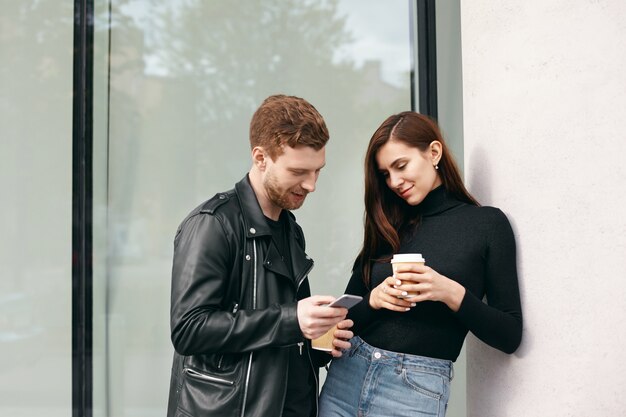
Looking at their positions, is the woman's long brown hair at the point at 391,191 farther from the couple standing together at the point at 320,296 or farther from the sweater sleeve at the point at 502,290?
the sweater sleeve at the point at 502,290

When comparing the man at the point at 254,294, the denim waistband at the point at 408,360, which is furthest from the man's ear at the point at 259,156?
the denim waistband at the point at 408,360

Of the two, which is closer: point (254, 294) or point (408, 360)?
point (254, 294)

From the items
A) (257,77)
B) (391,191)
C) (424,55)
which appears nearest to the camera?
(391,191)

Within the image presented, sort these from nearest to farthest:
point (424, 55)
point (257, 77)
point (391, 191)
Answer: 1. point (391, 191)
2. point (424, 55)
3. point (257, 77)

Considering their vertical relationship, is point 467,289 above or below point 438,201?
below

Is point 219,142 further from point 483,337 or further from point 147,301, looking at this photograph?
point 483,337

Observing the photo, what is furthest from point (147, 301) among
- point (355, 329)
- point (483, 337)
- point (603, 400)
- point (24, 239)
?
point (603, 400)

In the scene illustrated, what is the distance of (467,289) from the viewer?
2.06 metres

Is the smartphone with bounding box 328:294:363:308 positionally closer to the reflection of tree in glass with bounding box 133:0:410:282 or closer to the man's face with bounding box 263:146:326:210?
the man's face with bounding box 263:146:326:210

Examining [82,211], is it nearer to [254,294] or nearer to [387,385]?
[254,294]

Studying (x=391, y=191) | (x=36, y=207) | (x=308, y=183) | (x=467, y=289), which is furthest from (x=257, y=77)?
(x=467, y=289)

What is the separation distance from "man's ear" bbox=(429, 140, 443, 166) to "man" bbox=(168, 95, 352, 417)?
0.40 meters

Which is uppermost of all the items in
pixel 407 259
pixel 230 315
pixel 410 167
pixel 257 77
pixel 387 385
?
pixel 257 77

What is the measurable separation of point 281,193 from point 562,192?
2.56 feet
